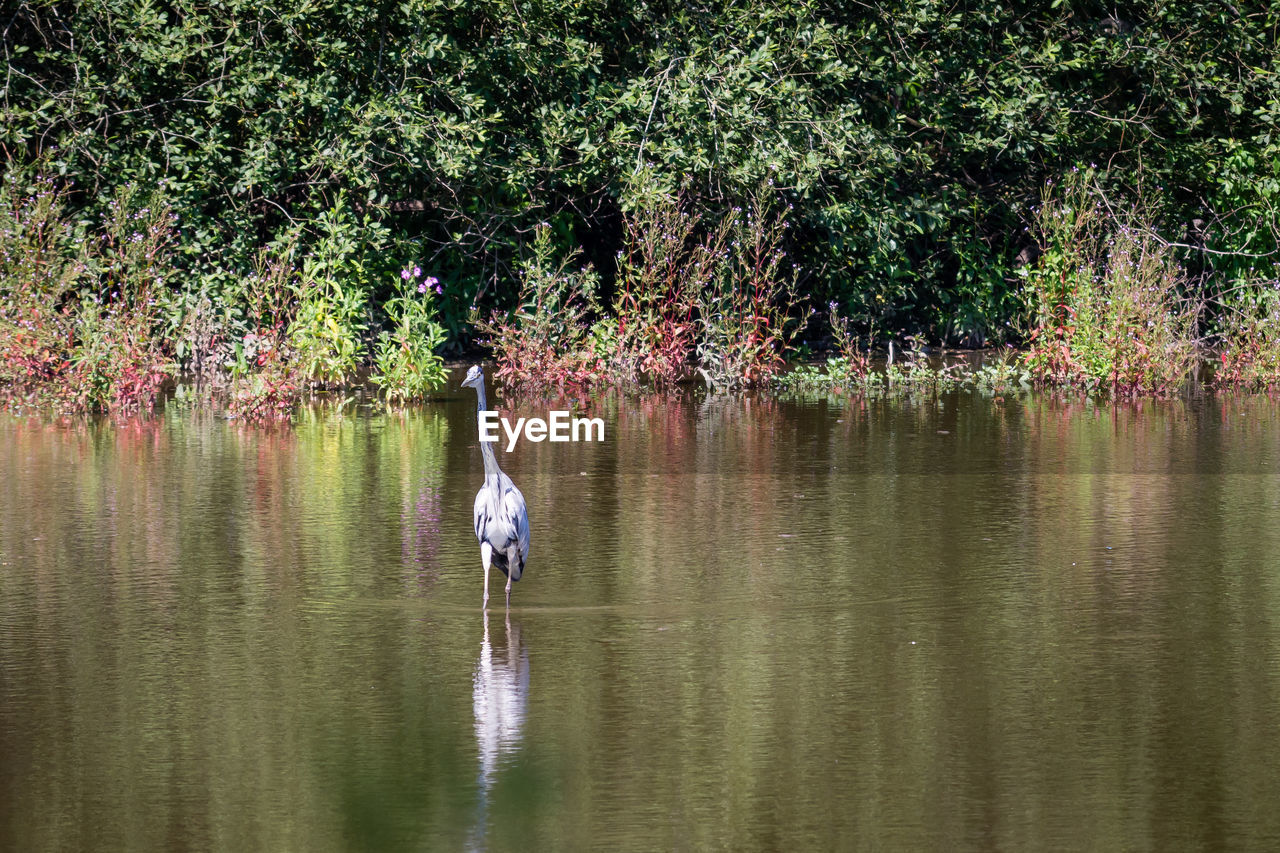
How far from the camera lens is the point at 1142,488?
449 inches

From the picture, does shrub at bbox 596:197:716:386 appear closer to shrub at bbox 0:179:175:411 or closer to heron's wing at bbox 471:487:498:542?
shrub at bbox 0:179:175:411

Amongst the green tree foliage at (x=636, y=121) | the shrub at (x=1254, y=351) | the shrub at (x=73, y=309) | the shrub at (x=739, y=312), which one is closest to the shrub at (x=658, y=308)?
the shrub at (x=739, y=312)

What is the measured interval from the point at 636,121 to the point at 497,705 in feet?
39.2

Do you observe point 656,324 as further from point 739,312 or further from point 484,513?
point 484,513

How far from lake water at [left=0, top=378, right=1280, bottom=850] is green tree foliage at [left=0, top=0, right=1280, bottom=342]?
5.33 meters

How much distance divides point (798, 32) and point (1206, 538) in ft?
30.9

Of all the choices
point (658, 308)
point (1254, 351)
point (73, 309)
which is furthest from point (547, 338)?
point (1254, 351)

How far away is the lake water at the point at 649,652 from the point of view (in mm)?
5539

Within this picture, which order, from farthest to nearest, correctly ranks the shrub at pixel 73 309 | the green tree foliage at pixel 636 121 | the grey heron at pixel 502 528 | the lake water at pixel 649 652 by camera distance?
the green tree foliage at pixel 636 121 < the shrub at pixel 73 309 < the grey heron at pixel 502 528 < the lake water at pixel 649 652

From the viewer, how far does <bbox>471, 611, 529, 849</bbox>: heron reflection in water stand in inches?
232

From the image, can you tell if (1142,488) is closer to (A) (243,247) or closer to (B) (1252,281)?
(B) (1252,281)

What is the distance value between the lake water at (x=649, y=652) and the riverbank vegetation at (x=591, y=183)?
3.56m

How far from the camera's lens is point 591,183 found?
18859mm

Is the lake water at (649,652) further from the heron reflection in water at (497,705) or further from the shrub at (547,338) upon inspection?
the shrub at (547,338)
